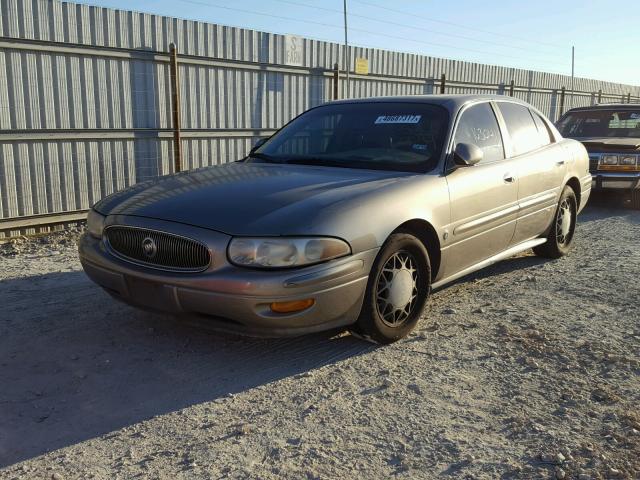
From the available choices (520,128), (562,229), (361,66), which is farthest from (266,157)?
(361,66)

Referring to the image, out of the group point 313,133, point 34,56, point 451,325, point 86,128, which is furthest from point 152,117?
point 451,325

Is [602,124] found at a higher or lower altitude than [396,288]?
higher

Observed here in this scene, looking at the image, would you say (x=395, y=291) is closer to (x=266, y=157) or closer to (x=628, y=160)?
(x=266, y=157)

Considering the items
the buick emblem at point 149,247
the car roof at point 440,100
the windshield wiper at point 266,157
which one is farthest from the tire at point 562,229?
the buick emblem at point 149,247

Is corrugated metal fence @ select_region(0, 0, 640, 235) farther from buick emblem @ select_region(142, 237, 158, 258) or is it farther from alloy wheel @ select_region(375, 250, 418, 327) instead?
alloy wheel @ select_region(375, 250, 418, 327)

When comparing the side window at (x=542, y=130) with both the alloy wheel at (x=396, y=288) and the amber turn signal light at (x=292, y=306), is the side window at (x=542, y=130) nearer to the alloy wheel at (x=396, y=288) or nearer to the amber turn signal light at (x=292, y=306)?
the alloy wheel at (x=396, y=288)

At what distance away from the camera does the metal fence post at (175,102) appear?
8219mm

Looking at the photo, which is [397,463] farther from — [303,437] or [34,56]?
[34,56]

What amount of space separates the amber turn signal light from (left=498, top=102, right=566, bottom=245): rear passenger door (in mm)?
2612

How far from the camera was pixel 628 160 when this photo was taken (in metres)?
9.18

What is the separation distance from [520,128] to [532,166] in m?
0.38

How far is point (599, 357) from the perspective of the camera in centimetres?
375

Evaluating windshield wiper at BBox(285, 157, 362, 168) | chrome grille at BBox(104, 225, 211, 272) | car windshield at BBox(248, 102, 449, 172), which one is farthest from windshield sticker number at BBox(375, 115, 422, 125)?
chrome grille at BBox(104, 225, 211, 272)

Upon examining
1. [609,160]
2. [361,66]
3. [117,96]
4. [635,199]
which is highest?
[361,66]
